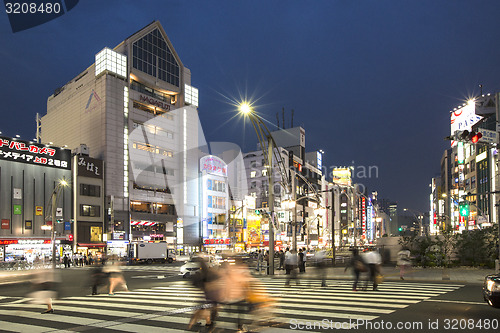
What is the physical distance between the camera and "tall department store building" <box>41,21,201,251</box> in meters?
81.9

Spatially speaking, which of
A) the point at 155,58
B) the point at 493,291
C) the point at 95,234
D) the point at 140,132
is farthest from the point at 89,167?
the point at 493,291

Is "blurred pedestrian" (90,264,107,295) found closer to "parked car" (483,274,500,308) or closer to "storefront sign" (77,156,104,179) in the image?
"parked car" (483,274,500,308)

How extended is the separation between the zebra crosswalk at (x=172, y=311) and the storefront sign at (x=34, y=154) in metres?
52.4

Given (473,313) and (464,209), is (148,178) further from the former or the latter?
(473,313)

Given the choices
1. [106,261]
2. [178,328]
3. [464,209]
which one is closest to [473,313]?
[178,328]

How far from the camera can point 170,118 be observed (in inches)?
3789

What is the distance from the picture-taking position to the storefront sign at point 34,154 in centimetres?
6259

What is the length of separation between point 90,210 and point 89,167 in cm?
766

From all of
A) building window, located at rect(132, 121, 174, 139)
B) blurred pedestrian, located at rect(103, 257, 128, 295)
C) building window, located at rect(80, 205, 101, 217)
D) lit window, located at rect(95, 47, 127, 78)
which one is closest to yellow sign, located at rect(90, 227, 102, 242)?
building window, located at rect(80, 205, 101, 217)

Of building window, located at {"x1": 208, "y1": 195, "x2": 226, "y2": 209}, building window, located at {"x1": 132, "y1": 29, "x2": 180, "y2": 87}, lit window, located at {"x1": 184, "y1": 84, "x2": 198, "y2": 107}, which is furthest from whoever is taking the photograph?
lit window, located at {"x1": 184, "y1": 84, "x2": 198, "y2": 107}

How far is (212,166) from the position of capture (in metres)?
95.9

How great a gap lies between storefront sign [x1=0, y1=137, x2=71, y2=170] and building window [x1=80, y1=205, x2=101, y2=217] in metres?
7.51

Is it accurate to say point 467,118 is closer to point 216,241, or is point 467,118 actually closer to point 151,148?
point 216,241

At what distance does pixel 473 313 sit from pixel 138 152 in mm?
80793
